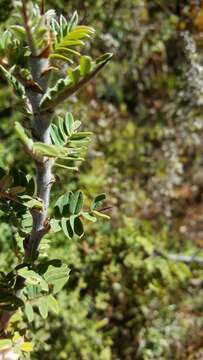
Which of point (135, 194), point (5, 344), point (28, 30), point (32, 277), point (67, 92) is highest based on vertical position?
point (28, 30)

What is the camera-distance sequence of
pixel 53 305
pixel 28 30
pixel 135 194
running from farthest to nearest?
pixel 135 194 → pixel 53 305 → pixel 28 30

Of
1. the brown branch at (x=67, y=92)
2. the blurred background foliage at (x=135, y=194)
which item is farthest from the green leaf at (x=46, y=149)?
the blurred background foliage at (x=135, y=194)

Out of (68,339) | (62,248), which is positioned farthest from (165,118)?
(68,339)

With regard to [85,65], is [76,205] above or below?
below

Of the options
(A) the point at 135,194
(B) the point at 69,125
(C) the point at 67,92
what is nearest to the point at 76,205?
(B) the point at 69,125

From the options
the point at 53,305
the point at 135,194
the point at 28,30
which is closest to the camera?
the point at 28,30

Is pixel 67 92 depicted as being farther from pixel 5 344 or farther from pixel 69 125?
pixel 5 344

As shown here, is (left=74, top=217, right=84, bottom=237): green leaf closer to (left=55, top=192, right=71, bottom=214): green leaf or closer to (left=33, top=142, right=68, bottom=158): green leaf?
(left=55, top=192, right=71, bottom=214): green leaf

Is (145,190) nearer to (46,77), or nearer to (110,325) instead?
(110,325)

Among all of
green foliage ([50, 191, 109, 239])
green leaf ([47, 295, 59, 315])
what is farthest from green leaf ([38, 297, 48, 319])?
green foliage ([50, 191, 109, 239])

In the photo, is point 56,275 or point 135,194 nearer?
point 56,275
